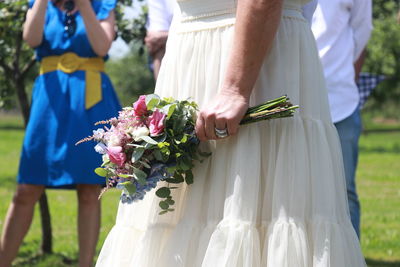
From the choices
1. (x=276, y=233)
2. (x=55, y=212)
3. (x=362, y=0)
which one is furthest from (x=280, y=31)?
(x=55, y=212)

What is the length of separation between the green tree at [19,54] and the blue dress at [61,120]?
1.01 m

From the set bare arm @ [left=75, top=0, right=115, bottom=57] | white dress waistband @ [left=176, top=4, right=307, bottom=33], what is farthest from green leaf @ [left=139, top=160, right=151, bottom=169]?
bare arm @ [left=75, top=0, right=115, bottom=57]

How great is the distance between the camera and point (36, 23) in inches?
190

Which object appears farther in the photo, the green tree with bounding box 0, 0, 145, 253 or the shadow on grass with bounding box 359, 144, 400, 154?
the shadow on grass with bounding box 359, 144, 400, 154

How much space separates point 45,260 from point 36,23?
2.13m

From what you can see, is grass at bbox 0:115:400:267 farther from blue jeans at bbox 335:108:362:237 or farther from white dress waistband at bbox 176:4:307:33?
white dress waistband at bbox 176:4:307:33

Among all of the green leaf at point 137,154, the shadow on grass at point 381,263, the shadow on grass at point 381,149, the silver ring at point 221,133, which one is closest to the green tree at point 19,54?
the shadow on grass at point 381,263

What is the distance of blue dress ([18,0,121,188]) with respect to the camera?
4.86m

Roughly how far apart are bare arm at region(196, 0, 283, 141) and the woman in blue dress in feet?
7.62

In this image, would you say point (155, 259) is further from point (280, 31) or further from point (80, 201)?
point (80, 201)

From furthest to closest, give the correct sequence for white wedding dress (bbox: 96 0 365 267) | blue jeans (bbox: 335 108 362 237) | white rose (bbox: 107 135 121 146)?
1. blue jeans (bbox: 335 108 362 237)
2. white rose (bbox: 107 135 121 146)
3. white wedding dress (bbox: 96 0 365 267)

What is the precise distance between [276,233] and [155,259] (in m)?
0.47

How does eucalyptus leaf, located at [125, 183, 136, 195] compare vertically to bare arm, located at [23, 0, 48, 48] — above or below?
above

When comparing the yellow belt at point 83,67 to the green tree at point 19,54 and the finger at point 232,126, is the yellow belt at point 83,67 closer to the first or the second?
the green tree at point 19,54
